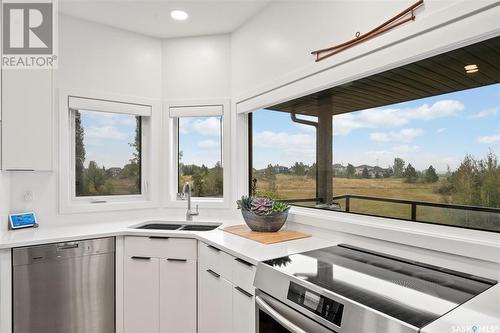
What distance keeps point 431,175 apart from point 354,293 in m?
0.83

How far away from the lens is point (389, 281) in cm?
123

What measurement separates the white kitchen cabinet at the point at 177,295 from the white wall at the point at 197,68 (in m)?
1.66

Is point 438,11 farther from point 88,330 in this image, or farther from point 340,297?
point 88,330

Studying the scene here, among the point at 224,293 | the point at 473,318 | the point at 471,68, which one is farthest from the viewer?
the point at 224,293

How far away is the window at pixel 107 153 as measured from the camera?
9.35 ft

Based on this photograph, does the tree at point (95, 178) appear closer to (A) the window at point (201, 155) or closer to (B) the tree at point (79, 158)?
(B) the tree at point (79, 158)

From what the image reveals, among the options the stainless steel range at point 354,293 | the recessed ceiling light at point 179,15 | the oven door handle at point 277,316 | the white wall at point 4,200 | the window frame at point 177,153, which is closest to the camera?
the stainless steel range at point 354,293

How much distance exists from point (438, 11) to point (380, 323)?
135 centimetres

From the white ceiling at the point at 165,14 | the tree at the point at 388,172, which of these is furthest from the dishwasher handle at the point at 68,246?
the tree at the point at 388,172

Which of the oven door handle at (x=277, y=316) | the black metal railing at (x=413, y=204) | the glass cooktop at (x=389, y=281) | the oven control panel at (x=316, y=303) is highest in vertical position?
the black metal railing at (x=413, y=204)

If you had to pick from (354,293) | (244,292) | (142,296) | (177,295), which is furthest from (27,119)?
(354,293)

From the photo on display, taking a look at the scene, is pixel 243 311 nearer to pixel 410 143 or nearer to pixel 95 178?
pixel 410 143

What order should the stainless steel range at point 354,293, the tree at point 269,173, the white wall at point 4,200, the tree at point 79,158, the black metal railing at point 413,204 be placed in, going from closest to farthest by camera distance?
the stainless steel range at point 354,293 → the black metal railing at point 413,204 → the white wall at point 4,200 → the tree at point 269,173 → the tree at point 79,158

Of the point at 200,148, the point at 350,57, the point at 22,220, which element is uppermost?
the point at 350,57
